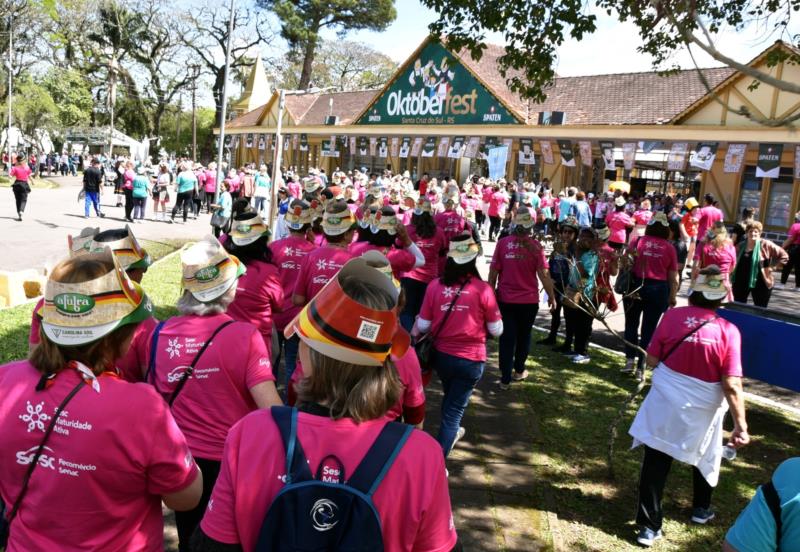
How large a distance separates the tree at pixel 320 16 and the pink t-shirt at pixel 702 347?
48.8m

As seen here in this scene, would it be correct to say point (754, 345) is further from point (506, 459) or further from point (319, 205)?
point (319, 205)

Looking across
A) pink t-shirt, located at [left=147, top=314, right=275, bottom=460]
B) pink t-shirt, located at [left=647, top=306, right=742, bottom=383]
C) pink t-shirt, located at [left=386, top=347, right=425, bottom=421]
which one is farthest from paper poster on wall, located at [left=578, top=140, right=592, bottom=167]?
pink t-shirt, located at [left=147, top=314, right=275, bottom=460]

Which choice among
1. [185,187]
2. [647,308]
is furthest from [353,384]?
[185,187]

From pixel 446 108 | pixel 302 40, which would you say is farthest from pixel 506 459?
pixel 302 40

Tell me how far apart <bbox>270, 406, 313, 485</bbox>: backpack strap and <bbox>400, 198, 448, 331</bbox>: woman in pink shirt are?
607 centimetres

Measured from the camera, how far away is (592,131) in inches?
Result: 905

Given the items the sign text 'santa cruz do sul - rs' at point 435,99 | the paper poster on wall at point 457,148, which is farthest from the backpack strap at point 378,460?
the paper poster on wall at point 457,148

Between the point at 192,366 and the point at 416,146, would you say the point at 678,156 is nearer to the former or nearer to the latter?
the point at 416,146

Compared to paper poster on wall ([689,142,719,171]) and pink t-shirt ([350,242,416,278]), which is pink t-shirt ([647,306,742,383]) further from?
paper poster on wall ([689,142,719,171])

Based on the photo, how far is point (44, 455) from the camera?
200 cm

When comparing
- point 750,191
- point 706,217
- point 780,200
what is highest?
point 750,191

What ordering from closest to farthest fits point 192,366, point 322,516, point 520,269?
point 322,516 → point 192,366 → point 520,269

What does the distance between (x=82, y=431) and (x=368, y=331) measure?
927 millimetres

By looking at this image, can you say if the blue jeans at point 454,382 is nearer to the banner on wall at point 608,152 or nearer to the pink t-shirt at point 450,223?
the pink t-shirt at point 450,223
